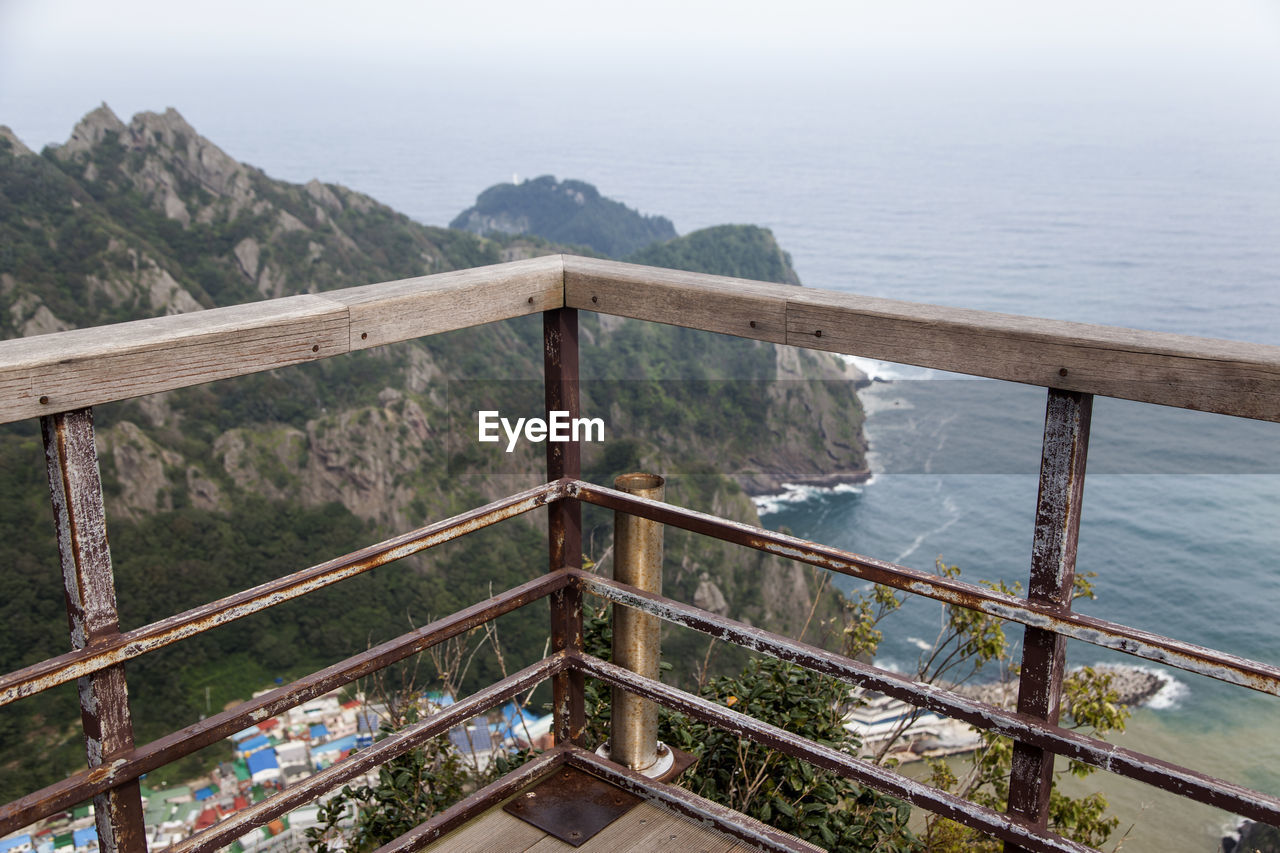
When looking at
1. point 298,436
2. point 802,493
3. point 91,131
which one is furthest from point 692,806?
point 91,131

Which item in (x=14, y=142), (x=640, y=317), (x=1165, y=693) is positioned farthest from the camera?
(x=14, y=142)

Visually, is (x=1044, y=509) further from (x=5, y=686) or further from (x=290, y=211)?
(x=290, y=211)

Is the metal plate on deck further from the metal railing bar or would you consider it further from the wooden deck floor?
the metal railing bar

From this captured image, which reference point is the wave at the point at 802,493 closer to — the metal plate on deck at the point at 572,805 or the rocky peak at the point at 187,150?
the rocky peak at the point at 187,150

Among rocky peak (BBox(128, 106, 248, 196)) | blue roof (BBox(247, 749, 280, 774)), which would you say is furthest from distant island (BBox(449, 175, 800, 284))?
blue roof (BBox(247, 749, 280, 774))

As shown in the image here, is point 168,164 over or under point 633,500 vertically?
over

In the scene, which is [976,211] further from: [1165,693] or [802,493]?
[1165,693]

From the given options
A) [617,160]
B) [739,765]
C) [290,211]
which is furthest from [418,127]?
[739,765]
